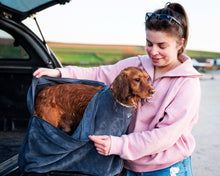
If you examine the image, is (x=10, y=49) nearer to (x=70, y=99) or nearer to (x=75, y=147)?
(x=70, y=99)

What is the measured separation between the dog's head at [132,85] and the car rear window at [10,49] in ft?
7.18

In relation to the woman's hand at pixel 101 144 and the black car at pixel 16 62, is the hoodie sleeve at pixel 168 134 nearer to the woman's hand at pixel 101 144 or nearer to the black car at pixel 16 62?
the woman's hand at pixel 101 144

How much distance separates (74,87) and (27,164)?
791 millimetres

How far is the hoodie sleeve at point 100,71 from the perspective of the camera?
7.29 feet

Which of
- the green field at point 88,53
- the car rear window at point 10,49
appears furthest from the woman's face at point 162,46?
the green field at point 88,53

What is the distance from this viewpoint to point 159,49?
1850 millimetres

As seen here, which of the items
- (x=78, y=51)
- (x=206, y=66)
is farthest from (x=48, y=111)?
(x=78, y=51)

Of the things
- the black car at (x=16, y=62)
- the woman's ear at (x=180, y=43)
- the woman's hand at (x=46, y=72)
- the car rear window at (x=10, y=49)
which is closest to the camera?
the woman's ear at (x=180, y=43)

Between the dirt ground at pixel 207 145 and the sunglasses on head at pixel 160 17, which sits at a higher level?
the sunglasses on head at pixel 160 17

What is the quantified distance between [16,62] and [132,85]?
232 centimetres

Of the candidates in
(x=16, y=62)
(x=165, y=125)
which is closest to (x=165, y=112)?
(x=165, y=125)

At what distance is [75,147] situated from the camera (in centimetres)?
151

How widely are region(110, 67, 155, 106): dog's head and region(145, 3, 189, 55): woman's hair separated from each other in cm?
37

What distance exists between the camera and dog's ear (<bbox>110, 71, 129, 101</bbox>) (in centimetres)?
181
